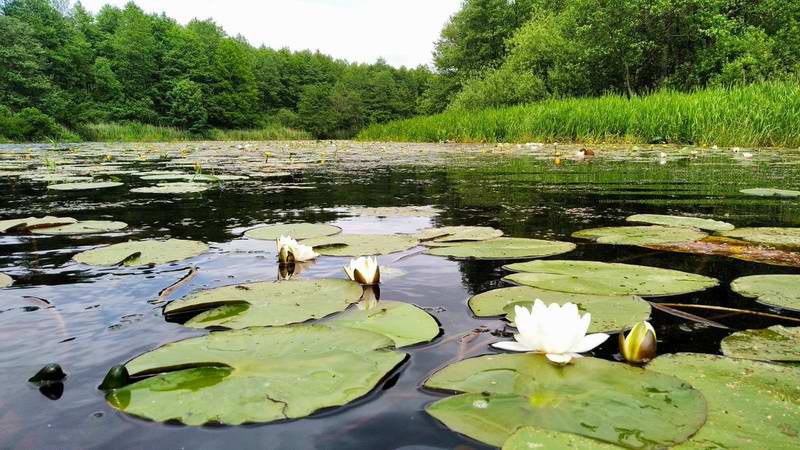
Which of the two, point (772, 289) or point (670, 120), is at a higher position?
point (670, 120)

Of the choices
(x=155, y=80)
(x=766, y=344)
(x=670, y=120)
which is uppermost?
(x=155, y=80)

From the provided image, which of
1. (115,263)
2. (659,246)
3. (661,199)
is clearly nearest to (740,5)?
(661,199)

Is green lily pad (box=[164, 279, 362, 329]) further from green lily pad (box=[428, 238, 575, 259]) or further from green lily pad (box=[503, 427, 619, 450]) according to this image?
green lily pad (box=[503, 427, 619, 450])

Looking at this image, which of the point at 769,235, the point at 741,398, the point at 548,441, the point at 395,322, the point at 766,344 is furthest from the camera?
the point at 769,235

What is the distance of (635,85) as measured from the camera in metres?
22.6

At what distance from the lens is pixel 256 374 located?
3.16 ft

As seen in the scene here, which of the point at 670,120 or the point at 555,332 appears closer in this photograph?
the point at 555,332

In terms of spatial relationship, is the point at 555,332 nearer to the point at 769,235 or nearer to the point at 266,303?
the point at 266,303

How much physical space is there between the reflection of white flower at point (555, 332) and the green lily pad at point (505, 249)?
91 centimetres

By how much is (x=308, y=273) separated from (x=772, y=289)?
4.90ft

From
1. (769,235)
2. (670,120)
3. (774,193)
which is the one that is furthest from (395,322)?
(670,120)

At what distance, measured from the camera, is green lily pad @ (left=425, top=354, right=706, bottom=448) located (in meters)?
0.77

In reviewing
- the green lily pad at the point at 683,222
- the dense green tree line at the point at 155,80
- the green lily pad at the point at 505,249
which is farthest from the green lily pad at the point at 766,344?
the dense green tree line at the point at 155,80

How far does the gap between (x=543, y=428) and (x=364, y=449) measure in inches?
11.2
